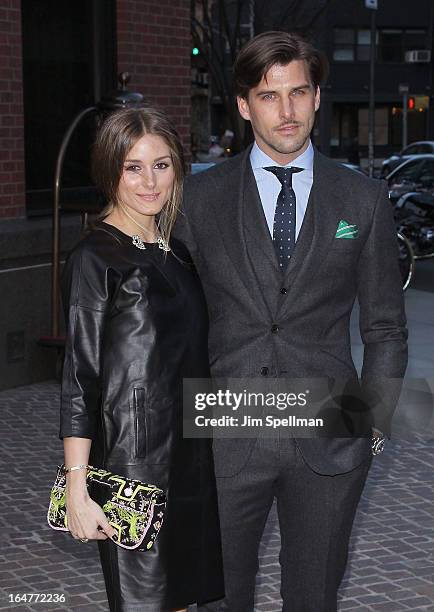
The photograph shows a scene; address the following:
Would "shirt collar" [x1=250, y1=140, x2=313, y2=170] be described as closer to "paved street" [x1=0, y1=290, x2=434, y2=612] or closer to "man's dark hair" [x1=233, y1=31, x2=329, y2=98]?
"man's dark hair" [x1=233, y1=31, x2=329, y2=98]

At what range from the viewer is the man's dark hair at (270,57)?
3.46 metres

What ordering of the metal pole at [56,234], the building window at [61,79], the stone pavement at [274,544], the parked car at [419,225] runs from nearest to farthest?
the stone pavement at [274,544], the metal pole at [56,234], the building window at [61,79], the parked car at [419,225]

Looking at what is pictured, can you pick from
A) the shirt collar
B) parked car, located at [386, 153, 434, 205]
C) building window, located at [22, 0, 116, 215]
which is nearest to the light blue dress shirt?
the shirt collar

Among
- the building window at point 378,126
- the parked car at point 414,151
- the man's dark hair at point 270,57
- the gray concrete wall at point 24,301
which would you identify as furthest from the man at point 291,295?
the building window at point 378,126

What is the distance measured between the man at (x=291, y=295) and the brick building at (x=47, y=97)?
20.0 ft

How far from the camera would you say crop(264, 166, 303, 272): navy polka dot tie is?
11.8 feet

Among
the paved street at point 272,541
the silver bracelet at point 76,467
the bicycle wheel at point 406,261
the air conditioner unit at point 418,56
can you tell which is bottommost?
the paved street at point 272,541

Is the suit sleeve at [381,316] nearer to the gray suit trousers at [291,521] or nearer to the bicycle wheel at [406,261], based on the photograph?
the gray suit trousers at [291,521]

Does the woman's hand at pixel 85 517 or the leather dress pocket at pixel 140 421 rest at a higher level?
the leather dress pocket at pixel 140 421

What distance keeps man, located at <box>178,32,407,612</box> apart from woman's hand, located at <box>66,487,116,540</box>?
458 millimetres

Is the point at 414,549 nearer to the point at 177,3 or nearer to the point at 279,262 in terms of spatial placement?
the point at 279,262

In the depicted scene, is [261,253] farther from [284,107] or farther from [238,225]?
[284,107]

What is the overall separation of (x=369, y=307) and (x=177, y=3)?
8575 millimetres

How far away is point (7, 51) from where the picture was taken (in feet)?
32.2
